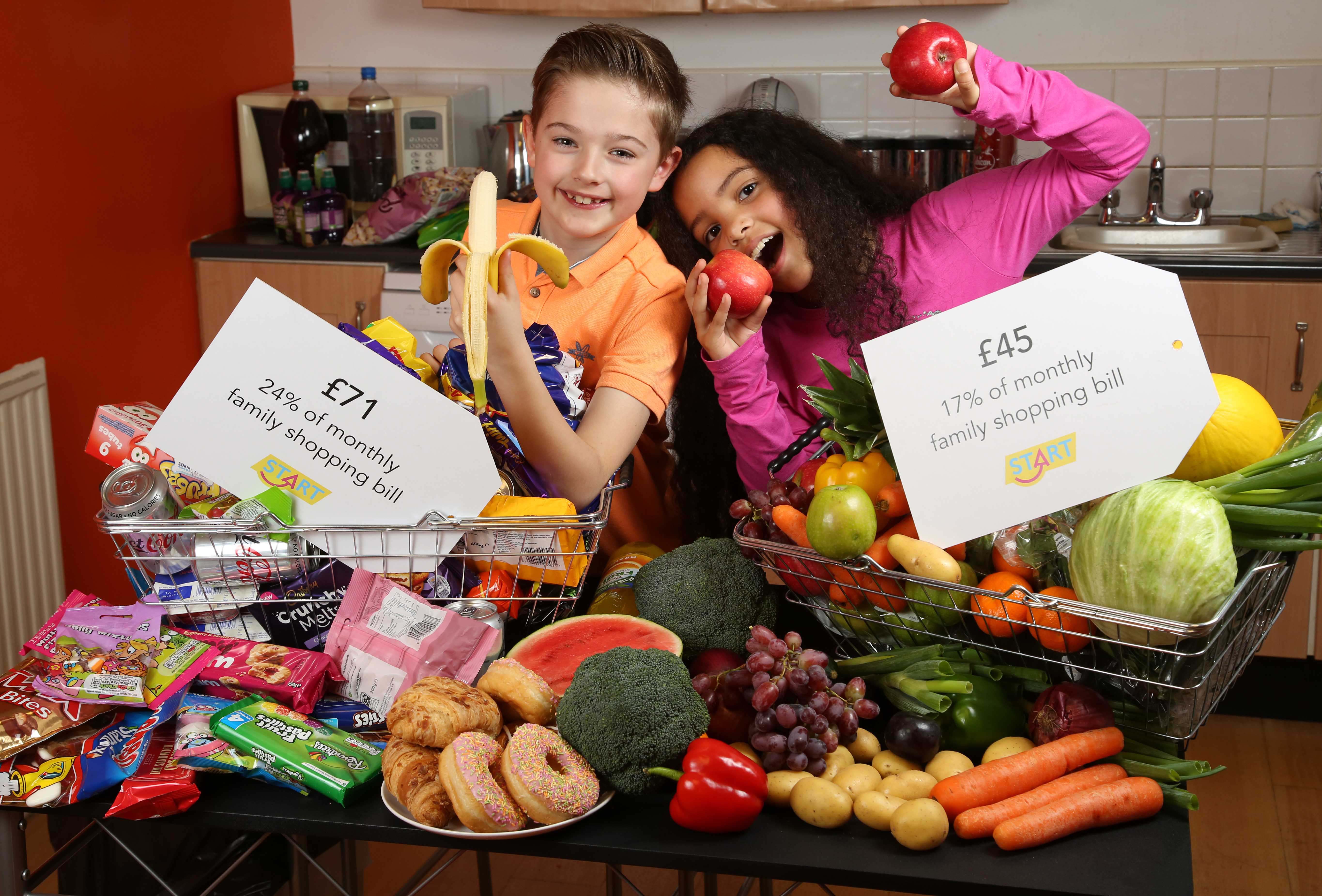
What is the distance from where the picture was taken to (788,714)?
777 mm

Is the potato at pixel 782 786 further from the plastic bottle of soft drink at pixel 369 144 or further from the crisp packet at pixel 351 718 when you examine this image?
the plastic bottle of soft drink at pixel 369 144

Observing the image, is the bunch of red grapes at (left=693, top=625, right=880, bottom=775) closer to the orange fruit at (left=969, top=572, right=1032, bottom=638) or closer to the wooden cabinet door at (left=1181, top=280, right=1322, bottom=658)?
the orange fruit at (left=969, top=572, right=1032, bottom=638)

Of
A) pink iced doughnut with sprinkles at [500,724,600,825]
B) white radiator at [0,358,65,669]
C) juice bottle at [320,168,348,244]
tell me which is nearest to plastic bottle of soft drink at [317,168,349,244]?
juice bottle at [320,168,348,244]

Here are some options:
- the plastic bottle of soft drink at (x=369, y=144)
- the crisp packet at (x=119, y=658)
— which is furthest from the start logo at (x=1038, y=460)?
the plastic bottle of soft drink at (x=369, y=144)

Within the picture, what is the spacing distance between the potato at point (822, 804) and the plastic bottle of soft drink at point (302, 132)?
8.83ft

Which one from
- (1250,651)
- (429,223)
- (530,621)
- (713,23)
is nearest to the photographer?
(1250,651)

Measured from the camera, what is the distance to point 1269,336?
2.37m

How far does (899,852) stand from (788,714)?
0.12m

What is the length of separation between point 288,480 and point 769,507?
0.41m

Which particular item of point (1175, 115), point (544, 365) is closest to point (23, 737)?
point (544, 365)

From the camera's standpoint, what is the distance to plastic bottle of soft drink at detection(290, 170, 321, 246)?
9.25 feet

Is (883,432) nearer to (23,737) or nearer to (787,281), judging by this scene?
(787,281)

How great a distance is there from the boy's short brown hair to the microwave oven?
1833 mm

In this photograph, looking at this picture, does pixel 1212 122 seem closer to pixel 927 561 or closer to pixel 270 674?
pixel 927 561
